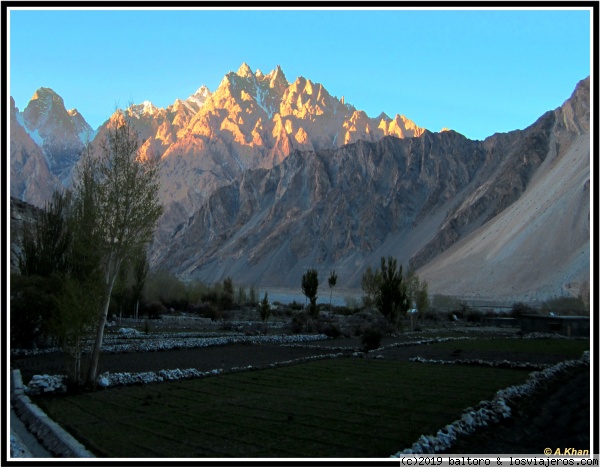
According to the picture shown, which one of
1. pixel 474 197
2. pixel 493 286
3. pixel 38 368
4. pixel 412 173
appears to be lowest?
pixel 38 368

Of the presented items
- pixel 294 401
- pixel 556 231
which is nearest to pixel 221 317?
pixel 294 401

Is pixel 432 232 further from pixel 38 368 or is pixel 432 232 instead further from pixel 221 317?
pixel 38 368

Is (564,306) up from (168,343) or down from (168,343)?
up

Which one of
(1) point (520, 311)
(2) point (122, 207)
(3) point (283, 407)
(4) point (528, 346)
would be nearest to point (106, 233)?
→ (2) point (122, 207)

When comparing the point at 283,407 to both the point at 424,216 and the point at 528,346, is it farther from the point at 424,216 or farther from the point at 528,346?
the point at 424,216

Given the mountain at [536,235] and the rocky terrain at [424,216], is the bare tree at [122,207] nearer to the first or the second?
the mountain at [536,235]

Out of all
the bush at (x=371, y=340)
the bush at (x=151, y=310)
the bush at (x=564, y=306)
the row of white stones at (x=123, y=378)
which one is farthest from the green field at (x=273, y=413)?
the bush at (x=564, y=306)

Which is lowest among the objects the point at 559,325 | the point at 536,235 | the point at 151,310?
the point at 151,310
